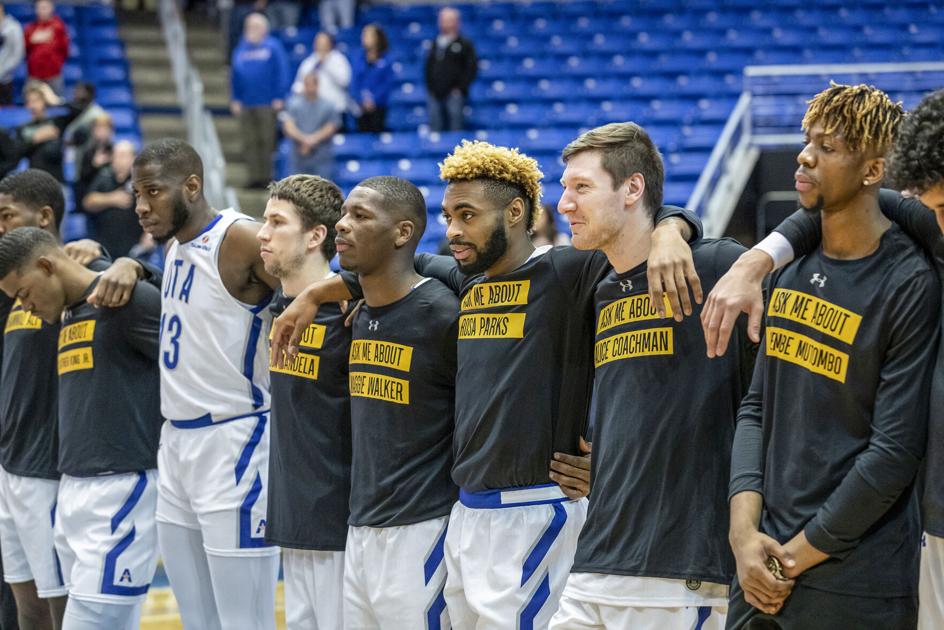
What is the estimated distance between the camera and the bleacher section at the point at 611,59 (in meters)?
14.4

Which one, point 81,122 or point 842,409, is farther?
point 81,122

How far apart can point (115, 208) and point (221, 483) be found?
265 inches

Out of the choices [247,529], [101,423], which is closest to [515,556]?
[247,529]

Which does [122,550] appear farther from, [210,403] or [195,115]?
[195,115]

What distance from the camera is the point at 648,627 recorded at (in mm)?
3791

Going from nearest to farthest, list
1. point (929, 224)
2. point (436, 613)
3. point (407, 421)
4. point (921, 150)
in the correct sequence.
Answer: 1. point (921, 150)
2. point (929, 224)
3. point (436, 613)
4. point (407, 421)

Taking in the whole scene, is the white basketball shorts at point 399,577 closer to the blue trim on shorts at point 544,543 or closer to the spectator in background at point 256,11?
the blue trim on shorts at point 544,543

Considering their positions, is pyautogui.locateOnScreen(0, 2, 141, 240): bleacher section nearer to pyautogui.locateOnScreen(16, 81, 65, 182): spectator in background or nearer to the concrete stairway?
the concrete stairway

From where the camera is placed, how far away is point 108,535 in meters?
5.95

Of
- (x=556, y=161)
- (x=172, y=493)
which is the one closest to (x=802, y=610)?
(x=172, y=493)

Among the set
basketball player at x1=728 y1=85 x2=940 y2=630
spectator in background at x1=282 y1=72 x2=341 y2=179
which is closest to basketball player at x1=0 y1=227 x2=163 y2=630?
basketball player at x1=728 y1=85 x2=940 y2=630

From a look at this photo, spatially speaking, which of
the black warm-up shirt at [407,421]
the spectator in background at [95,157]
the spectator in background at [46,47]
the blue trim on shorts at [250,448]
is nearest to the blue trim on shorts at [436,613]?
the black warm-up shirt at [407,421]

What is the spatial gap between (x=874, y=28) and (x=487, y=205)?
44.2 ft

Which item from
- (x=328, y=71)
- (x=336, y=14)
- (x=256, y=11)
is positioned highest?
(x=336, y=14)
